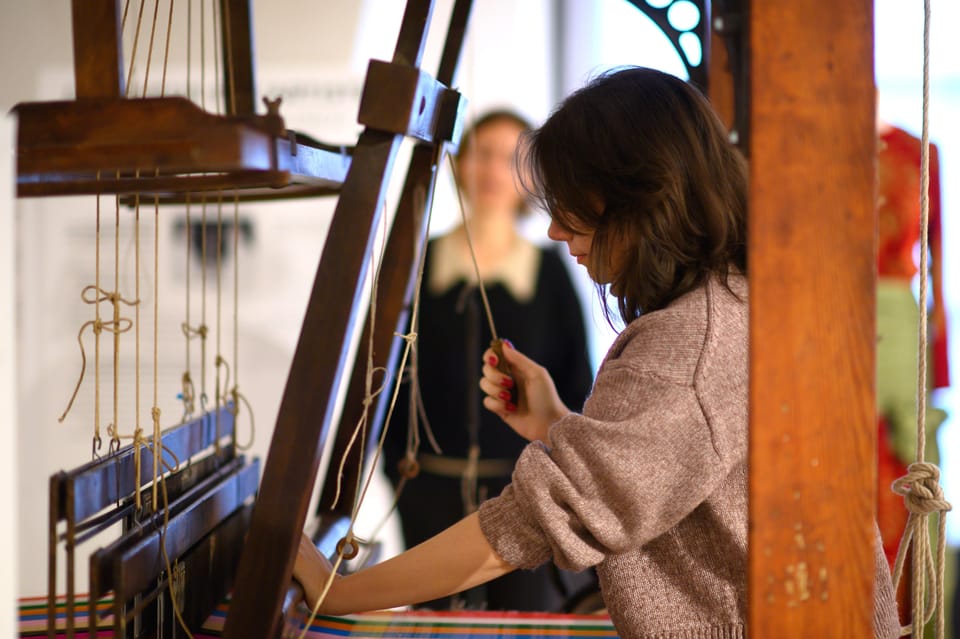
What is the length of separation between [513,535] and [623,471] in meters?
0.13

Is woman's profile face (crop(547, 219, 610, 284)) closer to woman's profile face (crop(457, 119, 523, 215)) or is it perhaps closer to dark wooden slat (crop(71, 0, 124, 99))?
dark wooden slat (crop(71, 0, 124, 99))

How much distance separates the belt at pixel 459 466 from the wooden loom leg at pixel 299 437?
1.28 m

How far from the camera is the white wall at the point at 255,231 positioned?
2793 millimetres

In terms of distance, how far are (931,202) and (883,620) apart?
1.12m

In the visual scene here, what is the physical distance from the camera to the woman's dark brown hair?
89 centimetres

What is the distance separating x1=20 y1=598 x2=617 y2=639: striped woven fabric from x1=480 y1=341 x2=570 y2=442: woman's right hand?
27 centimetres

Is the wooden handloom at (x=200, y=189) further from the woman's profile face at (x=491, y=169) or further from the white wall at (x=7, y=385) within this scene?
the woman's profile face at (x=491, y=169)

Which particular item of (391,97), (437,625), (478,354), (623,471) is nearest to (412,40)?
(391,97)

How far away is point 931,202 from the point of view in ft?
5.70

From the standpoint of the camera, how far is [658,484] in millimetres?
755

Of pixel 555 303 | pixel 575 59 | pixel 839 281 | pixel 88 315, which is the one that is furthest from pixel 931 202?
pixel 88 315

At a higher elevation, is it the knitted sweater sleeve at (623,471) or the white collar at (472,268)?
the white collar at (472,268)

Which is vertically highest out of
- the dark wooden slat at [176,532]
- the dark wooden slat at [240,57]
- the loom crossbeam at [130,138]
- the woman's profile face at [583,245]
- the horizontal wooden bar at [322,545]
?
the dark wooden slat at [240,57]

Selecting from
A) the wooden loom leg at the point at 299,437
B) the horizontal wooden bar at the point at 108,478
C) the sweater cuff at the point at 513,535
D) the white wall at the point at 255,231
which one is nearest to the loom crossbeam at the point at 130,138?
the wooden loom leg at the point at 299,437
